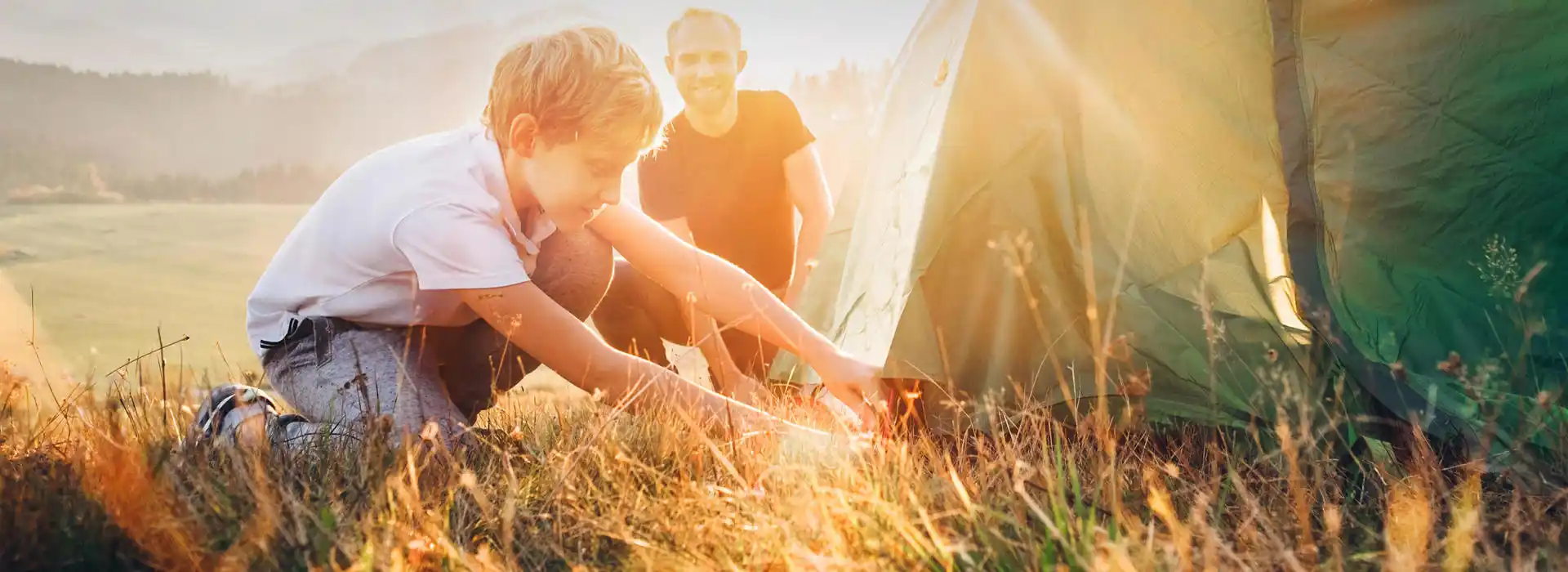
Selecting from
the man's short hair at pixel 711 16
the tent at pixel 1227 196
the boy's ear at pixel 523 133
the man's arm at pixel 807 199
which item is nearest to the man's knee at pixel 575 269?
the boy's ear at pixel 523 133

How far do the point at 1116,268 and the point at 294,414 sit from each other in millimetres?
1501

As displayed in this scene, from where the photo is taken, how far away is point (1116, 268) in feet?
6.11

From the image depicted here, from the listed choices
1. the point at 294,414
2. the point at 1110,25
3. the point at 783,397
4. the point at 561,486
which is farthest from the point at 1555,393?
the point at 294,414

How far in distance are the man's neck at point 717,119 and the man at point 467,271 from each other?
4.50ft

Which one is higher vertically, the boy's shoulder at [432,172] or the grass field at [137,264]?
the boy's shoulder at [432,172]

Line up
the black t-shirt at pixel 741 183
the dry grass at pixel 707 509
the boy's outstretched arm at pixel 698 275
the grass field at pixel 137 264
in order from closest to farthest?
the dry grass at pixel 707 509, the boy's outstretched arm at pixel 698 275, the black t-shirt at pixel 741 183, the grass field at pixel 137 264

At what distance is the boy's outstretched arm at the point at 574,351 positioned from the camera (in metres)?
1.64

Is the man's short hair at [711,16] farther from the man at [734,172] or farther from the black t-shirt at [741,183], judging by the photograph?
the black t-shirt at [741,183]

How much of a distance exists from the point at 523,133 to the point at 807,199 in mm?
1676

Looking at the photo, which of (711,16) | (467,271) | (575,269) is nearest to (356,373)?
(467,271)

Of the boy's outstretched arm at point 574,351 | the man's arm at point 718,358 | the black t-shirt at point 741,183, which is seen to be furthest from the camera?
the black t-shirt at point 741,183

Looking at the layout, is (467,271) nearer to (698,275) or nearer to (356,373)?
(356,373)

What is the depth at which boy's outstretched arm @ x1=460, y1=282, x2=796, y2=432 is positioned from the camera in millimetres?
1636

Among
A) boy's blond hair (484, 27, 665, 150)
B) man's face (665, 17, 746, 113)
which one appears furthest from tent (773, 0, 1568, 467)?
man's face (665, 17, 746, 113)
